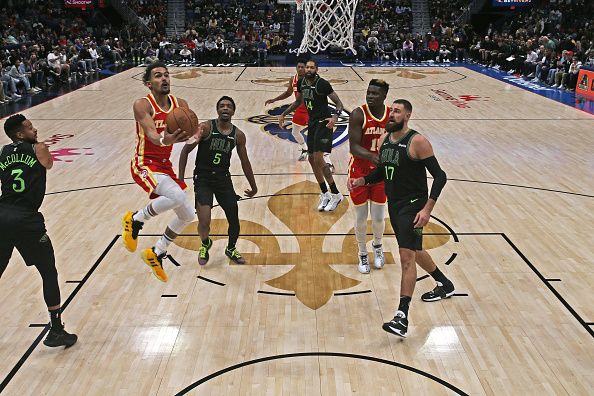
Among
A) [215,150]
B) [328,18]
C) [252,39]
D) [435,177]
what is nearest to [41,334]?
[215,150]

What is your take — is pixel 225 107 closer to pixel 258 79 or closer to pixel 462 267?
pixel 462 267

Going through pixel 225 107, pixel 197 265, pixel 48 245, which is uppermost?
pixel 225 107

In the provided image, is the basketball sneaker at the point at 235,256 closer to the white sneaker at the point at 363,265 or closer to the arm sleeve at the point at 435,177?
the white sneaker at the point at 363,265

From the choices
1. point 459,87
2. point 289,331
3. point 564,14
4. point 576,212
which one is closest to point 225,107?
point 289,331

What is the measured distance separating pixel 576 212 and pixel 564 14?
73.6ft

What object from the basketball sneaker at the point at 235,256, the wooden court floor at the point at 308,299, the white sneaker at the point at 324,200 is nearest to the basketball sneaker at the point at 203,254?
the wooden court floor at the point at 308,299

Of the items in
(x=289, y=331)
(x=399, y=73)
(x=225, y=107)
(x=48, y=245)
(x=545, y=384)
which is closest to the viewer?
(x=545, y=384)

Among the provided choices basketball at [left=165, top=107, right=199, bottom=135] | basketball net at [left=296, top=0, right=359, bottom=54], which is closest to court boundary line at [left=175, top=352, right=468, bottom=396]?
basketball at [left=165, top=107, right=199, bottom=135]

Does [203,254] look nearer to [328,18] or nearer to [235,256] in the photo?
[235,256]

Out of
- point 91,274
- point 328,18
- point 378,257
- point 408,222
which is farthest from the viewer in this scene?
point 328,18

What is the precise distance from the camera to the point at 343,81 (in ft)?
64.5

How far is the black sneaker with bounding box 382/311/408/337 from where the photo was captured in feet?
15.2

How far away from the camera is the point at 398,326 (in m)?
4.64

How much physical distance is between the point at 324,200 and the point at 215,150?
2337 mm
